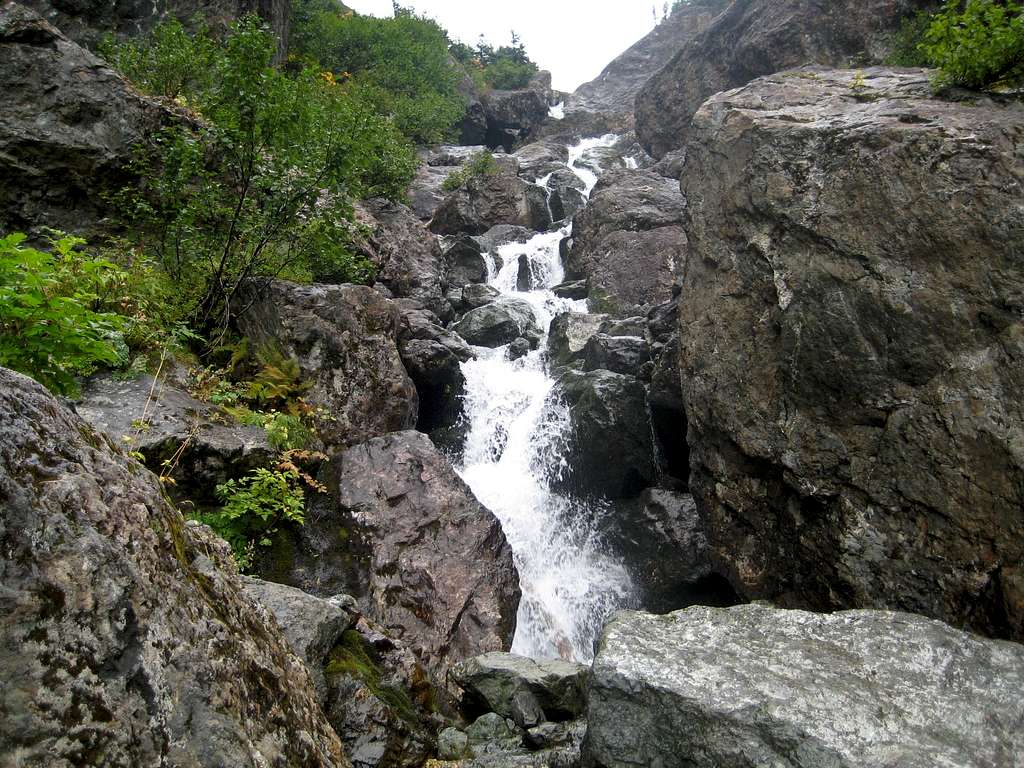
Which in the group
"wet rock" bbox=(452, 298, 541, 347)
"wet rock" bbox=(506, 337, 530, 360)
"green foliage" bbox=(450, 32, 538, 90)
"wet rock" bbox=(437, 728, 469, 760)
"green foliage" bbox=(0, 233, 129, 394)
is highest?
"green foliage" bbox=(450, 32, 538, 90)

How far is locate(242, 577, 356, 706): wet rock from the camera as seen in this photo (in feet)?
15.3

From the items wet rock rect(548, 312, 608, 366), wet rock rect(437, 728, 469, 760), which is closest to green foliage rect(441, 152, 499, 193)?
wet rock rect(548, 312, 608, 366)

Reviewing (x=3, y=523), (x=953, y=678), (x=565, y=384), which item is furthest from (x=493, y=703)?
(x=565, y=384)

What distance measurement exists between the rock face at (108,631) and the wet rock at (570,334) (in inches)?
468

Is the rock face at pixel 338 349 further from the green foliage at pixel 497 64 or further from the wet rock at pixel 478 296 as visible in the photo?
the green foliage at pixel 497 64

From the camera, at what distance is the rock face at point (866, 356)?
544cm

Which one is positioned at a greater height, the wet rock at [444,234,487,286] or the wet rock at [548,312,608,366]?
the wet rock at [444,234,487,286]

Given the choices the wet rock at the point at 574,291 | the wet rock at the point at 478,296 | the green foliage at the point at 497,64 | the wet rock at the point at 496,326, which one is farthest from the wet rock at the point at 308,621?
the green foliage at the point at 497,64

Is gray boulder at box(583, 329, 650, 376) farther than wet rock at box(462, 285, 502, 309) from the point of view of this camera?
No

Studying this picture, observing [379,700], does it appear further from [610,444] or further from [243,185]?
[243,185]

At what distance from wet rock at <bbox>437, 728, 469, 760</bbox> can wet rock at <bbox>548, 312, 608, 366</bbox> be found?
379 inches

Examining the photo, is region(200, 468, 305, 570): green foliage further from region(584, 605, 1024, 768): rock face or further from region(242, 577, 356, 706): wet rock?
region(584, 605, 1024, 768): rock face

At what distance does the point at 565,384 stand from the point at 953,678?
8528mm

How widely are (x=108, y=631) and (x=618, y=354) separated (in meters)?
11.1
